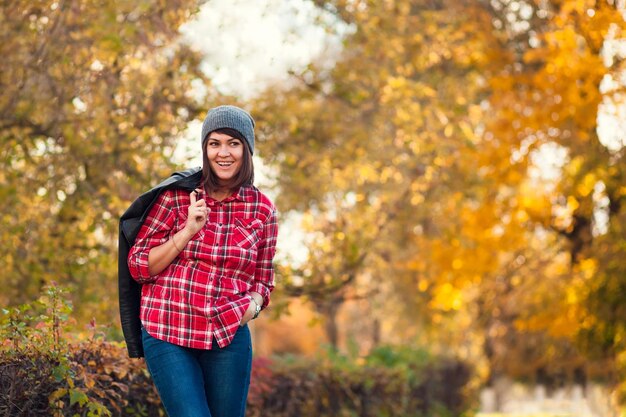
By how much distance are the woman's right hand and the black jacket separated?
0.12 m

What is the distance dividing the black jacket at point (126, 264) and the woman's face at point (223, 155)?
0.43ft

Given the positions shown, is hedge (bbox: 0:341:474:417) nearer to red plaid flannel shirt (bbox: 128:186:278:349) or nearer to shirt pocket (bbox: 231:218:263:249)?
red plaid flannel shirt (bbox: 128:186:278:349)

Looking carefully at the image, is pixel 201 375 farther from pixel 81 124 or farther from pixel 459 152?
pixel 459 152

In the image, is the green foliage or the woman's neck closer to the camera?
the woman's neck

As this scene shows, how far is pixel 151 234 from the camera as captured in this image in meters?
3.97

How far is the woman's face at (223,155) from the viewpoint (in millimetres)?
4039

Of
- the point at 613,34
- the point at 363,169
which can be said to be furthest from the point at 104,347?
the point at 613,34

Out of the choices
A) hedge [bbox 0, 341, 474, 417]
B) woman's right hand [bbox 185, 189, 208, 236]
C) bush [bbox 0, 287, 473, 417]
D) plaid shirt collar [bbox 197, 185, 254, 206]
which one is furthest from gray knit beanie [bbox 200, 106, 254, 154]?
hedge [bbox 0, 341, 474, 417]

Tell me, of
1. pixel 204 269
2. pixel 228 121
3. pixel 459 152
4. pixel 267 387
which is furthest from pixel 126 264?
pixel 459 152

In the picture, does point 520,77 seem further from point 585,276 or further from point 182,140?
point 182,140

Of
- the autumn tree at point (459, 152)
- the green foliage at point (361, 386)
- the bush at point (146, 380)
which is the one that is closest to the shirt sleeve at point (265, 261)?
the bush at point (146, 380)

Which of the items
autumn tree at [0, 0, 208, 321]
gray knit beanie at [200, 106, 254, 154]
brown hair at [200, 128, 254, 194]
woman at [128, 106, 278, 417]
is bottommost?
woman at [128, 106, 278, 417]

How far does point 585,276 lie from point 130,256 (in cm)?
1242

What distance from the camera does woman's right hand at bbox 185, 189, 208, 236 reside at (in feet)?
12.7
